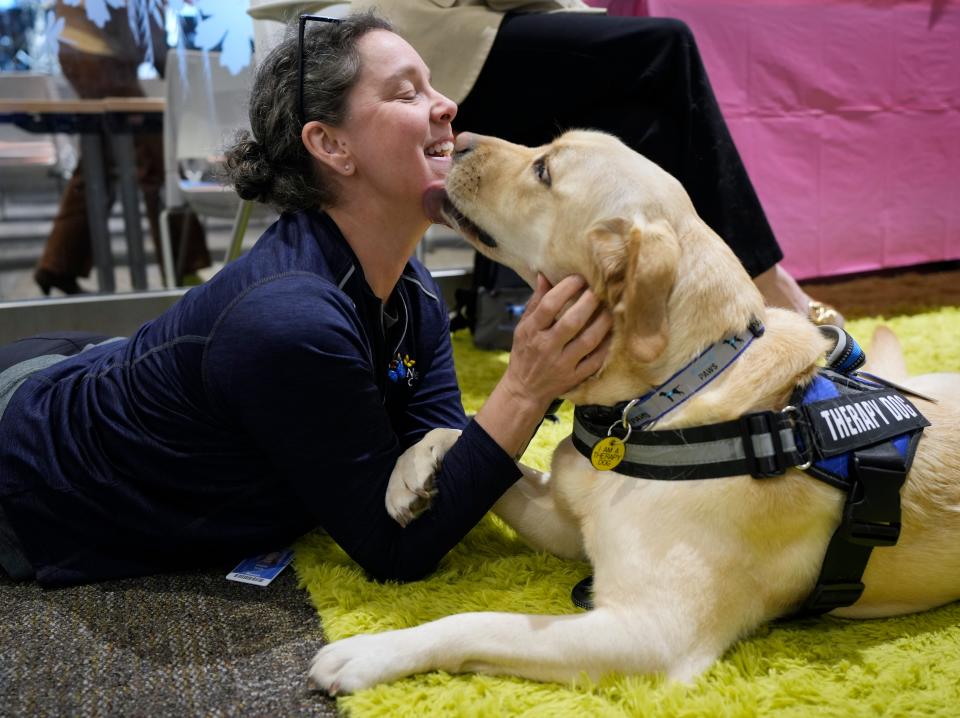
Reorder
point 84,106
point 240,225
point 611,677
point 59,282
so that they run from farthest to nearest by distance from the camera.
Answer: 1. point 59,282
2. point 84,106
3. point 240,225
4. point 611,677

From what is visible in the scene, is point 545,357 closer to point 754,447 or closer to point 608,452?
point 608,452

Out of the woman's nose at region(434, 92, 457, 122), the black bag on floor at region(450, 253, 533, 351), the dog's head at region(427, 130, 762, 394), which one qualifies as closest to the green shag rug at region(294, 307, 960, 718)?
the dog's head at region(427, 130, 762, 394)

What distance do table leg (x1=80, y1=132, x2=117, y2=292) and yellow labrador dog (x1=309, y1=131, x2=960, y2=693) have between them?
11.1 feet

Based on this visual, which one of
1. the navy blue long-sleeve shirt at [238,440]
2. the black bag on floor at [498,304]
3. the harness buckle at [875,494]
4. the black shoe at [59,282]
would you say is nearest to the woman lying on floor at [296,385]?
the navy blue long-sleeve shirt at [238,440]

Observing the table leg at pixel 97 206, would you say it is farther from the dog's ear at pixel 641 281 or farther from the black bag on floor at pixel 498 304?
the dog's ear at pixel 641 281

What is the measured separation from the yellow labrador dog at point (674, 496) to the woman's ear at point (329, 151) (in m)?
0.48

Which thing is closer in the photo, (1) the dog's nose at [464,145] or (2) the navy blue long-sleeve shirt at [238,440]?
(2) the navy blue long-sleeve shirt at [238,440]

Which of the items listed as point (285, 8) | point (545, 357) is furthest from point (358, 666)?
point (285, 8)

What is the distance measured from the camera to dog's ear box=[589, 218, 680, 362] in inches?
55.9

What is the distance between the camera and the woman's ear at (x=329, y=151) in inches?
72.4

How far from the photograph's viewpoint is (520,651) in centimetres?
136

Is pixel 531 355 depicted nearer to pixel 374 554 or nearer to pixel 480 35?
pixel 374 554

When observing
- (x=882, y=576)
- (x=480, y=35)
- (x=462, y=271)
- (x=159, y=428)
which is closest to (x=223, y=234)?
(x=462, y=271)

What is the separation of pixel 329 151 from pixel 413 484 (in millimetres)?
778
